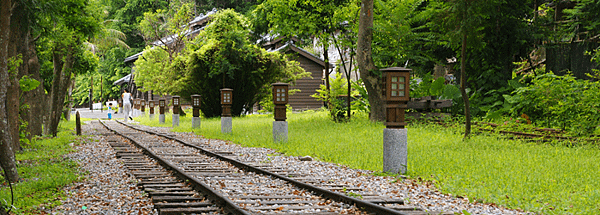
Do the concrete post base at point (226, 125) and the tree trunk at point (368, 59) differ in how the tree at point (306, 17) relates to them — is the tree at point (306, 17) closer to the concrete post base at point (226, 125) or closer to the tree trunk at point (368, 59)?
the tree trunk at point (368, 59)

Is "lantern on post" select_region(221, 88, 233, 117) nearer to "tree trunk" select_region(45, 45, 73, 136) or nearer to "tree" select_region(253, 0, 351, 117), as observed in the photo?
"tree" select_region(253, 0, 351, 117)

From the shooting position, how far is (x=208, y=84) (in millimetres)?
30094

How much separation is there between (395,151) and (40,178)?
20.1 ft

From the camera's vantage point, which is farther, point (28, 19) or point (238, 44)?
point (238, 44)

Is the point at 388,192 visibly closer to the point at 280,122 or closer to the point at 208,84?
the point at 280,122

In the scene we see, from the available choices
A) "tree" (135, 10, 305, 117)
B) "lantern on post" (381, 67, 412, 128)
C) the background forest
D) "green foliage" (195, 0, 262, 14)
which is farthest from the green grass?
"green foliage" (195, 0, 262, 14)

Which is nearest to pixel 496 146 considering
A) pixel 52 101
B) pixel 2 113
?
pixel 2 113

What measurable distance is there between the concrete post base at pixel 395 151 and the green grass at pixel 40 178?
517 centimetres

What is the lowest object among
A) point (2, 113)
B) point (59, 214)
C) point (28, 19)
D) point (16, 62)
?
point (59, 214)

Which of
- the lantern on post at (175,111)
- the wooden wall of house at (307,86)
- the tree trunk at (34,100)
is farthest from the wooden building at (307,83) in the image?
the tree trunk at (34,100)

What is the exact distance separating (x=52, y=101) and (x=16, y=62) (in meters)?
9.24

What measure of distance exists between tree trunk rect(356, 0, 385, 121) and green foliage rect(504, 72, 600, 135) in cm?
432

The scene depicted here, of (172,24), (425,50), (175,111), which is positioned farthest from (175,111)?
(172,24)

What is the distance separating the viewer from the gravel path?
6352mm
